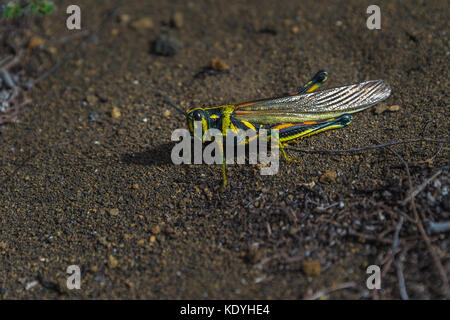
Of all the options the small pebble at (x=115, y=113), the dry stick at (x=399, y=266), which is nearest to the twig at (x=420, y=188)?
the dry stick at (x=399, y=266)

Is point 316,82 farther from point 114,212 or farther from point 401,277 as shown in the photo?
point 114,212

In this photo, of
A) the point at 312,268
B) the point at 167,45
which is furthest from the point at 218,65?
the point at 312,268

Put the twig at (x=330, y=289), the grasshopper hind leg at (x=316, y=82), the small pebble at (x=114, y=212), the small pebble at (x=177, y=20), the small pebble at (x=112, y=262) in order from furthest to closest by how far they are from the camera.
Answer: the small pebble at (x=177, y=20)
the grasshopper hind leg at (x=316, y=82)
the small pebble at (x=114, y=212)
the small pebble at (x=112, y=262)
the twig at (x=330, y=289)

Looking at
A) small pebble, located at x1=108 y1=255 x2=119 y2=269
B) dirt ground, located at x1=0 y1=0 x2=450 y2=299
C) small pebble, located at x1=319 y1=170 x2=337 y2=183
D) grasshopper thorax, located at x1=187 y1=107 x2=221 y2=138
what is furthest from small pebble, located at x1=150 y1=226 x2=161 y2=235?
small pebble, located at x1=319 y1=170 x2=337 y2=183

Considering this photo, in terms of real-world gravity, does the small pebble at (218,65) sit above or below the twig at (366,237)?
above

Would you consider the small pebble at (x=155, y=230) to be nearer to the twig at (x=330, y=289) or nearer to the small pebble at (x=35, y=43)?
the twig at (x=330, y=289)

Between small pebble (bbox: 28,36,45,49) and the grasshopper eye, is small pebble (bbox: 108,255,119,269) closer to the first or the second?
the grasshopper eye
